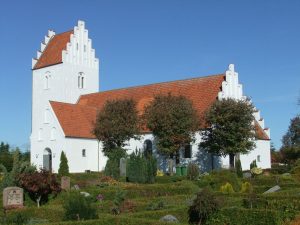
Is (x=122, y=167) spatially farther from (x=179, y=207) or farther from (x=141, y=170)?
(x=179, y=207)

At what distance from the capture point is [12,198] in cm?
2041

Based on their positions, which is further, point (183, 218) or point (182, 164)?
point (182, 164)

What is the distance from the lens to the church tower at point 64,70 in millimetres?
53281

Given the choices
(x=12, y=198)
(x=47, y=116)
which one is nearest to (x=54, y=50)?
(x=47, y=116)

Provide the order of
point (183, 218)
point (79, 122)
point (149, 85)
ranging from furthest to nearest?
point (149, 85)
point (79, 122)
point (183, 218)

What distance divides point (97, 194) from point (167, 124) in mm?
15928

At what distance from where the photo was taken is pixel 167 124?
126 ft

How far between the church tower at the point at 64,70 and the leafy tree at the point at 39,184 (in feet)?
97.1

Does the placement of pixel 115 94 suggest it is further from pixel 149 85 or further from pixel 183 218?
pixel 183 218

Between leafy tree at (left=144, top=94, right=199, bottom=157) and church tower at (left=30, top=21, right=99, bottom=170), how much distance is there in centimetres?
1686

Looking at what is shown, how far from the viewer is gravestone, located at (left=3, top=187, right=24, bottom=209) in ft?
65.9

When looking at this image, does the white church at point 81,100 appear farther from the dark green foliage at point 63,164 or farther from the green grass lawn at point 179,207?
the green grass lawn at point 179,207

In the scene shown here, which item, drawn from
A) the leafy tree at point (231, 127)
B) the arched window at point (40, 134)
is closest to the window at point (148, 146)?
the leafy tree at point (231, 127)

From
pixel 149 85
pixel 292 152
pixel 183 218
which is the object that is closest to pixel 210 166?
pixel 149 85
